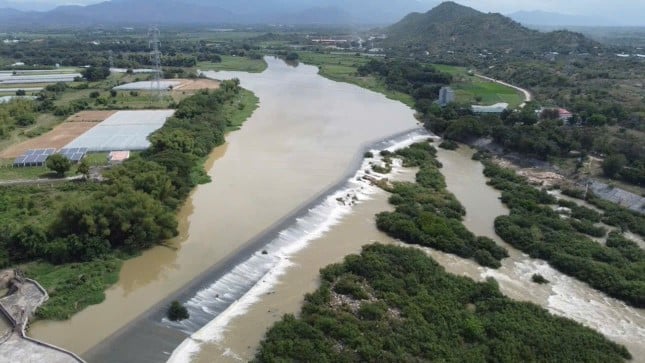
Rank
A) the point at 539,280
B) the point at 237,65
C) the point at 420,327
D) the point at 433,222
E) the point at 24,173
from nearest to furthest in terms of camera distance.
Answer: the point at 420,327 < the point at 539,280 < the point at 433,222 < the point at 24,173 < the point at 237,65

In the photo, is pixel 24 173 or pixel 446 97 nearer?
pixel 24 173

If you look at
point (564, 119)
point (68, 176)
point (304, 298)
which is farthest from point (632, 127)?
point (68, 176)

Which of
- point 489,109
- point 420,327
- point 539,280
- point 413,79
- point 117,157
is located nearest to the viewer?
point 420,327

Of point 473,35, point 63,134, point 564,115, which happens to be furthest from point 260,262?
point 473,35

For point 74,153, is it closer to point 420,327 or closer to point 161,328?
point 161,328

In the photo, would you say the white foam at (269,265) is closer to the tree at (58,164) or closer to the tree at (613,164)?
the tree at (58,164)

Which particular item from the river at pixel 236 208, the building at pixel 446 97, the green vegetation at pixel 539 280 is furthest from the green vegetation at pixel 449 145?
the green vegetation at pixel 539 280
